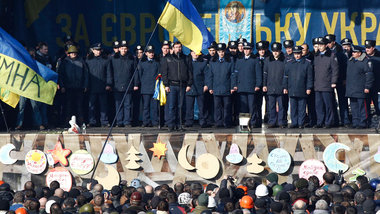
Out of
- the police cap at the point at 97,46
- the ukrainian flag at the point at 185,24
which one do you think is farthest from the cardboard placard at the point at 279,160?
the police cap at the point at 97,46

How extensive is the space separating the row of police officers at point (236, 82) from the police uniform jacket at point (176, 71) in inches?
0.8

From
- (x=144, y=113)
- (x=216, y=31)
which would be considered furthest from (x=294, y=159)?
(x=216, y=31)

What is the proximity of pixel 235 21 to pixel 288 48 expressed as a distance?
2632mm

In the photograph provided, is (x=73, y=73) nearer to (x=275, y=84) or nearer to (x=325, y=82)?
(x=275, y=84)

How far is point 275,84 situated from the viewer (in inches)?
845

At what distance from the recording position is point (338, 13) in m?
23.9

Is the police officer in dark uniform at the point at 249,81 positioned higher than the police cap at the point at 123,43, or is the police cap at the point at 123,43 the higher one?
the police cap at the point at 123,43

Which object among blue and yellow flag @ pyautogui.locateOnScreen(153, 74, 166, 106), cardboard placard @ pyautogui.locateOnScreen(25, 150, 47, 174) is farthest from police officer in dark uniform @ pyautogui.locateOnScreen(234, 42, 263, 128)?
cardboard placard @ pyautogui.locateOnScreen(25, 150, 47, 174)

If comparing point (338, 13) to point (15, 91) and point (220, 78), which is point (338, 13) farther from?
point (15, 91)

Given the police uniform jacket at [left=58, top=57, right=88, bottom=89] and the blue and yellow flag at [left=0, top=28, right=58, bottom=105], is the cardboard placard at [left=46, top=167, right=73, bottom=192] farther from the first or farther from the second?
the police uniform jacket at [left=58, top=57, right=88, bottom=89]

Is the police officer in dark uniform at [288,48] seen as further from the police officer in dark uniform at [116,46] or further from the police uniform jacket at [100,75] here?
the police uniform jacket at [100,75]

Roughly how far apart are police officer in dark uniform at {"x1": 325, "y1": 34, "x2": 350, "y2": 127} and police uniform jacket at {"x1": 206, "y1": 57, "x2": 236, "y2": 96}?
2.16 meters

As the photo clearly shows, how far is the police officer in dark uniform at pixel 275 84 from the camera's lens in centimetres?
2144

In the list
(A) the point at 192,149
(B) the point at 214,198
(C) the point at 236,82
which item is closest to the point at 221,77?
(C) the point at 236,82
